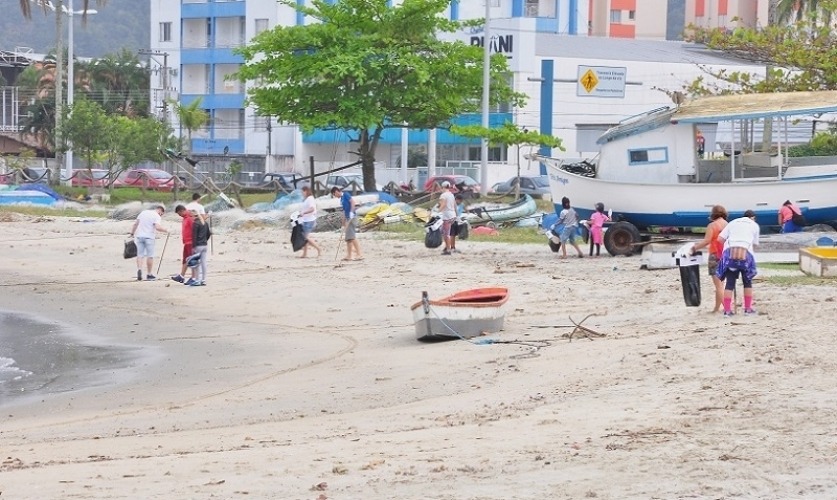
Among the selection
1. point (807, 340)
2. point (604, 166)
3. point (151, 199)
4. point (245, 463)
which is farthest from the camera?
point (151, 199)

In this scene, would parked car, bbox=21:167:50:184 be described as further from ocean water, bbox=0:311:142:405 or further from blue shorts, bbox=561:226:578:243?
ocean water, bbox=0:311:142:405

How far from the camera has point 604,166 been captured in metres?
28.1

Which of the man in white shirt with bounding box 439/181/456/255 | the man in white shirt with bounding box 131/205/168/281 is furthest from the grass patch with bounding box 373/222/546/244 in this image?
the man in white shirt with bounding box 131/205/168/281

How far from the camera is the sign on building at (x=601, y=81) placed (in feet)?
198

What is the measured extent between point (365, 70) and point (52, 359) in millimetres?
24195

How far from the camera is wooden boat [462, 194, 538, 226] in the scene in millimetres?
33938

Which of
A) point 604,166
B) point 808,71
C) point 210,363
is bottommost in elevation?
point 210,363

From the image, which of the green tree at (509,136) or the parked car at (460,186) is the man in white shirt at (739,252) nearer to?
the green tree at (509,136)

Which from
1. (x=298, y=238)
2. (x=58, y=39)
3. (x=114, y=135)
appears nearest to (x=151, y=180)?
(x=58, y=39)

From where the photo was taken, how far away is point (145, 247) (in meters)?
24.8

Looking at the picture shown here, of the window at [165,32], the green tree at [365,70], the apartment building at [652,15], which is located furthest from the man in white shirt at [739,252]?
the apartment building at [652,15]

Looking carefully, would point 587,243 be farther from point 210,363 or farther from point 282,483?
point 282,483

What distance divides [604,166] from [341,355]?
1246cm

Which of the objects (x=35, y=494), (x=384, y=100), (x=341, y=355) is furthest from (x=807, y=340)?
Answer: (x=384, y=100)
